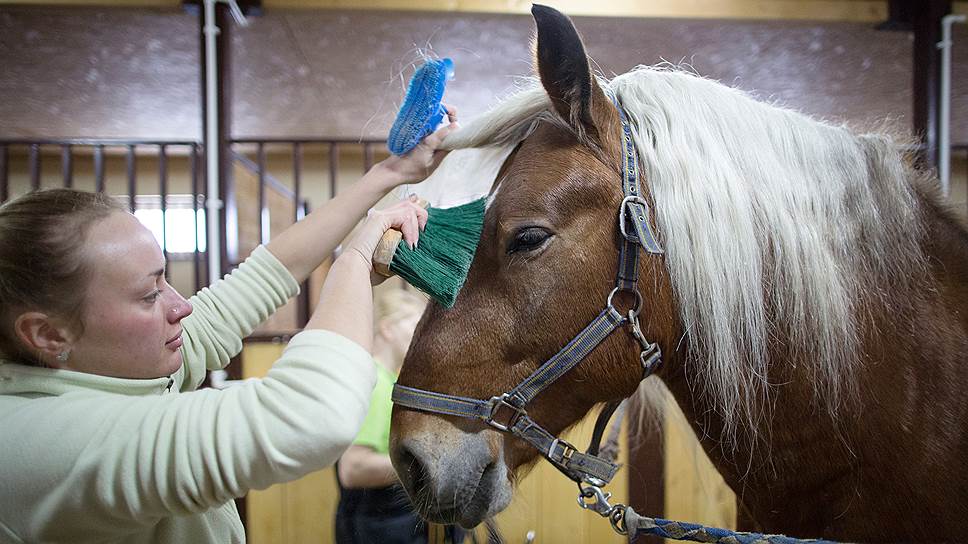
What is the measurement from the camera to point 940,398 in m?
0.94

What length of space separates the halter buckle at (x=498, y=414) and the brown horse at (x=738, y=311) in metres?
0.02

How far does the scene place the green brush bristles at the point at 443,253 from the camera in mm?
917

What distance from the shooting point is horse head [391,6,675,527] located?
0.95 m

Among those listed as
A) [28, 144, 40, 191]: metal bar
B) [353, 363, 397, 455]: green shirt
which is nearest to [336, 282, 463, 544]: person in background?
[353, 363, 397, 455]: green shirt

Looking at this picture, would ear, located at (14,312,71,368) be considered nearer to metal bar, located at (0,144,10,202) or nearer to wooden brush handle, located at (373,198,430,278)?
wooden brush handle, located at (373,198,430,278)

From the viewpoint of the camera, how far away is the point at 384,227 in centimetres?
89

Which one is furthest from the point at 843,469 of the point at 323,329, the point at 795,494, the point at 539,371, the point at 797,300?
the point at 323,329

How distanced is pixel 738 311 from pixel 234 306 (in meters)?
0.94

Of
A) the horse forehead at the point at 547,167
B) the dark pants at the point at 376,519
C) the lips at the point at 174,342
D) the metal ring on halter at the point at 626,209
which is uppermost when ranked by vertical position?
the horse forehead at the point at 547,167

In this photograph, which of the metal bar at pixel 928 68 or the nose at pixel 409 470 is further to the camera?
the metal bar at pixel 928 68

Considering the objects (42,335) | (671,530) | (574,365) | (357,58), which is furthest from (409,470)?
(357,58)

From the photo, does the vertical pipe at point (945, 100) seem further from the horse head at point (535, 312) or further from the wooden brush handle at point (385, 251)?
the wooden brush handle at point (385, 251)

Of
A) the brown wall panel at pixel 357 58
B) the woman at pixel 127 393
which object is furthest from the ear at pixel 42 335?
the brown wall panel at pixel 357 58

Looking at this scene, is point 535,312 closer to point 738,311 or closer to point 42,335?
point 738,311
